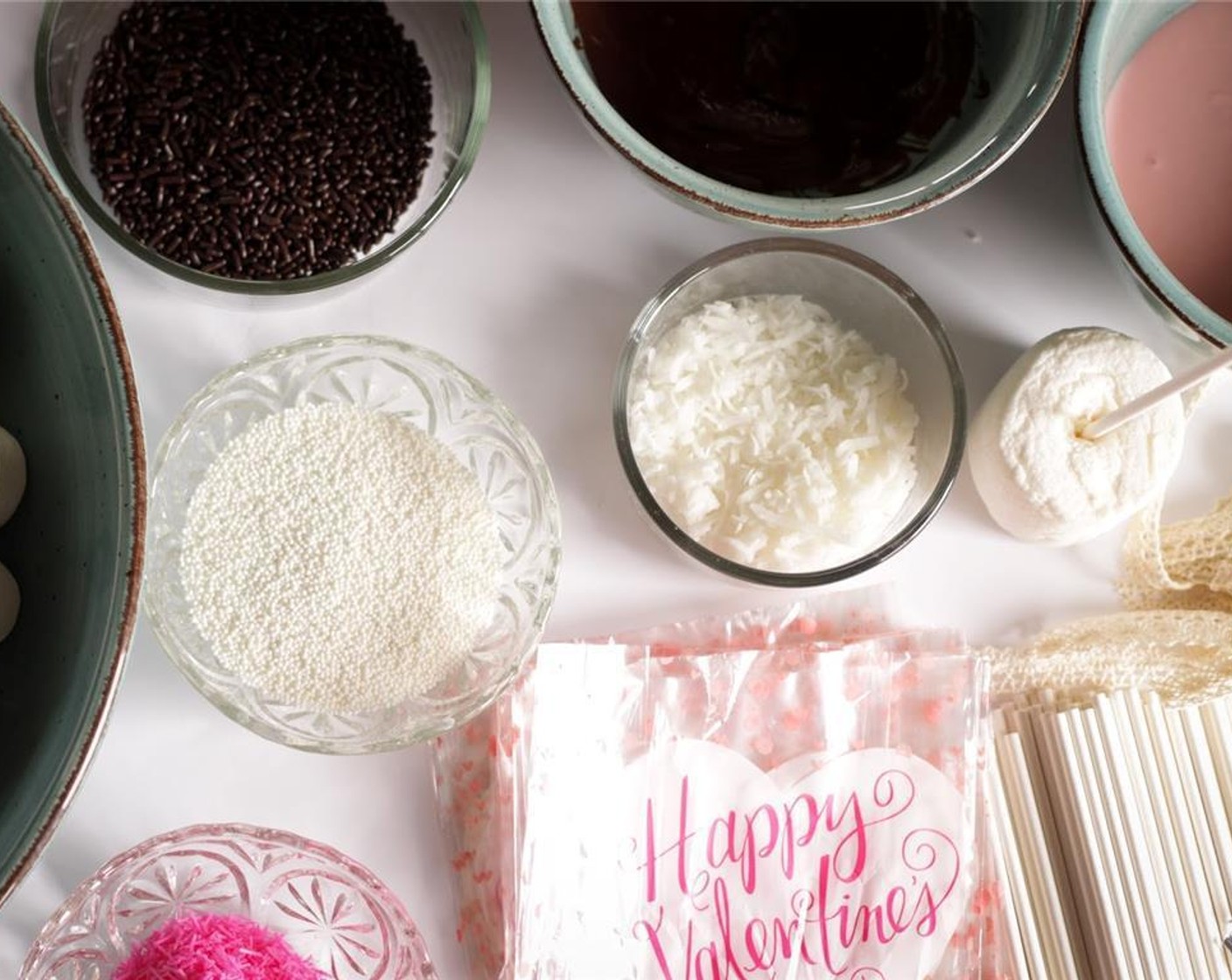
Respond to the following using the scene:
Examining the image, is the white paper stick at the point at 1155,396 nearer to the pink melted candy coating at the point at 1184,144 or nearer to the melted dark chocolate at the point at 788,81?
the pink melted candy coating at the point at 1184,144

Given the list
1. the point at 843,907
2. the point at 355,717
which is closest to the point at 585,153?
the point at 355,717

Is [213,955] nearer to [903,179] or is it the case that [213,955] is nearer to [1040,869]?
[1040,869]

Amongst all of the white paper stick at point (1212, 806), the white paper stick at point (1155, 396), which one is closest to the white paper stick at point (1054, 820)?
Result: the white paper stick at point (1212, 806)

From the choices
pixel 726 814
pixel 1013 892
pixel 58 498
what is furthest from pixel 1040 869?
pixel 58 498

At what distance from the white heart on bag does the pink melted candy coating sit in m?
0.44

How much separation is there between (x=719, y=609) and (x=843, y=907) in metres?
0.25

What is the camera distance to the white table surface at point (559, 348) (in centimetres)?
101

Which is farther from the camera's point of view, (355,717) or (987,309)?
(987,309)

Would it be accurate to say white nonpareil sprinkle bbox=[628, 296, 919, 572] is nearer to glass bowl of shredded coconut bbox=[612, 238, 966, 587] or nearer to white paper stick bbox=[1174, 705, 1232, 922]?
glass bowl of shredded coconut bbox=[612, 238, 966, 587]

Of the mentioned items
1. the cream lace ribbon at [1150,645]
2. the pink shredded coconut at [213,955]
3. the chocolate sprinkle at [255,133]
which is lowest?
the pink shredded coconut at [213,955]

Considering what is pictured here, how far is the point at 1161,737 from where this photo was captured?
3.32 feet

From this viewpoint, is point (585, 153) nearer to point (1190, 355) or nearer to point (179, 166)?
point (179, 166)

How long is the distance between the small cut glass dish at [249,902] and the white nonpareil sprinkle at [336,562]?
121 mm

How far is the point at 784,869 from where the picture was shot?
100 centimetres
